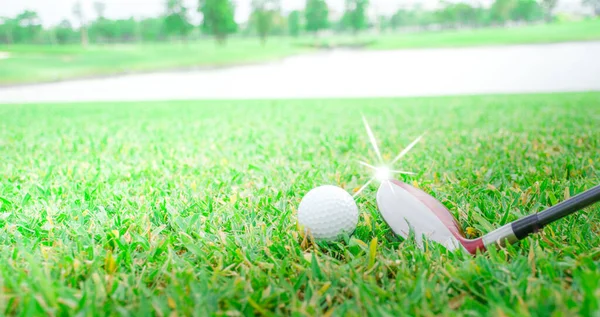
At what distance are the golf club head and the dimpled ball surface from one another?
122 millimetres

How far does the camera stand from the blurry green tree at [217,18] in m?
38.3

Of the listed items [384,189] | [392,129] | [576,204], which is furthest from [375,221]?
[392,129]

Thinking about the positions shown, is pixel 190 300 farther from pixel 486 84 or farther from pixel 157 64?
pixel 157 64

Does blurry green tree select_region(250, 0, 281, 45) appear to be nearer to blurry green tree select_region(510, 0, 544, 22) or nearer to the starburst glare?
blurry green tree select_region(510, 0, 544, 22)

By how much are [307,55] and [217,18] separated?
928 centimetres

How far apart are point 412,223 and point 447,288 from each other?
0.34m

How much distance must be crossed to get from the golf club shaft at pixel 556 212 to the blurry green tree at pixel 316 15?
174 ft

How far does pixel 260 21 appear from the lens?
41750 mm

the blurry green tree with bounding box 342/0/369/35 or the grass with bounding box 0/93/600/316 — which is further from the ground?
the blurry green tree with bounding box 342/0/369/35

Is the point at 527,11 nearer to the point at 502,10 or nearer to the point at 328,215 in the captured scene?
the point at 502,10

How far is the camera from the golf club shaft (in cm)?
122

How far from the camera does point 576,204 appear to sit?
1.24 metres

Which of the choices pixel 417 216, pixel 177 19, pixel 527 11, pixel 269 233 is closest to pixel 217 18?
pixel 177 19

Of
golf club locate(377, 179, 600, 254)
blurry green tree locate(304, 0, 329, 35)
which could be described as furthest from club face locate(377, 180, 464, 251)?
blurry green tree locate(304, 0, 329, 35)
